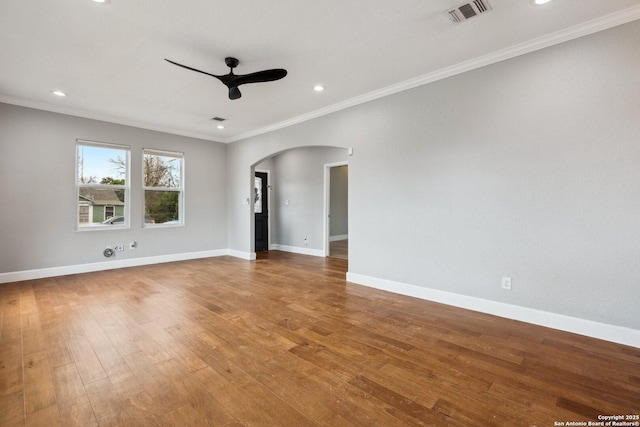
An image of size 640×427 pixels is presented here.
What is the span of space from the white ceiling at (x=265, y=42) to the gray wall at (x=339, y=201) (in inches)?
173

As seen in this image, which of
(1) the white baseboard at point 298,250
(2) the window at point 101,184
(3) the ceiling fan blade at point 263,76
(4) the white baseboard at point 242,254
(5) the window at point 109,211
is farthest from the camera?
(1) the white baseboard at point 298,250

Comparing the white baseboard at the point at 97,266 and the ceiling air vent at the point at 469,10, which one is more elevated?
the ceiling air vent at the point at 469,10

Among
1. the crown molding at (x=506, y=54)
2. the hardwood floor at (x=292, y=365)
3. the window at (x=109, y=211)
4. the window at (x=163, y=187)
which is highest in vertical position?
the crown molding at (x=506, y=54)

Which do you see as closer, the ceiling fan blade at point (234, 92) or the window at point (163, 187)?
the ceiling fan blade at point (234, 92)

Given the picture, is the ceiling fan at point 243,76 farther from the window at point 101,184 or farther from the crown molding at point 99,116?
the window at point 101,184

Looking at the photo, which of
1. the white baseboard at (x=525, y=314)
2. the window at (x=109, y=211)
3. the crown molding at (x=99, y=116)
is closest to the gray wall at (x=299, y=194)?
the crown molding at (x=99, y=116)

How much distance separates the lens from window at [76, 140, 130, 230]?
16.8ft

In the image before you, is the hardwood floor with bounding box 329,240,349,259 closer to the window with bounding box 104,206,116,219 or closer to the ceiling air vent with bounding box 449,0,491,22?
the window with bounding box 104,206,116,219

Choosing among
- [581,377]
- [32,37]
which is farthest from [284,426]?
[32,37]

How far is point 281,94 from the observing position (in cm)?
418

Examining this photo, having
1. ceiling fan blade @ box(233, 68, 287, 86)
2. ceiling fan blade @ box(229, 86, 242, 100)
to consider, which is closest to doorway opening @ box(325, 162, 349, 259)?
ceiling fan blade @ box(229, 86, 242, 100)

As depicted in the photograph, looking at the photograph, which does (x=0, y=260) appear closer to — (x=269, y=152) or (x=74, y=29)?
(x=74, y=29)

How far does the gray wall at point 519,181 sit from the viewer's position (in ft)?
8.36

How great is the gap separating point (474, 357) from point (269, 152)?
4.91m
